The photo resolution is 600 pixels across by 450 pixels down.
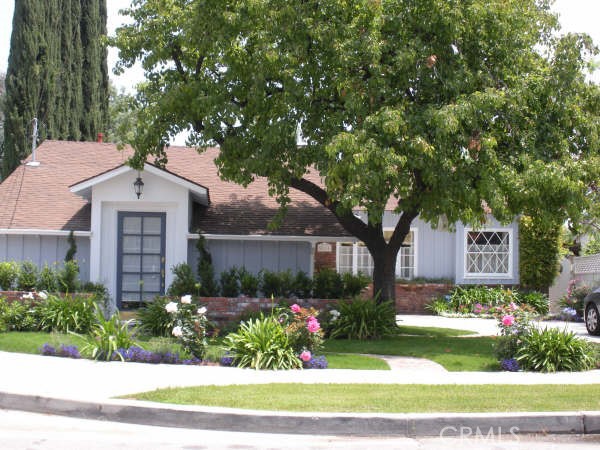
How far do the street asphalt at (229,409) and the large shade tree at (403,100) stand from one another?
3.11m

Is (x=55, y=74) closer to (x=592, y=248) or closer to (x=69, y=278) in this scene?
(x=69, y=278)

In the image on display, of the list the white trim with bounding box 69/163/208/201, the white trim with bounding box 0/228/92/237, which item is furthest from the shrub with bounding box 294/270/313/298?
the white trim with bounding box 0/228/92/237

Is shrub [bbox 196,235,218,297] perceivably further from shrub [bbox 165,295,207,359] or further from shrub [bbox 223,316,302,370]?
shrub [bbox 223,316,302,370]

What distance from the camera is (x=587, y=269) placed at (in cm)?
2303

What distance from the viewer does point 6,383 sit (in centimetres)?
921

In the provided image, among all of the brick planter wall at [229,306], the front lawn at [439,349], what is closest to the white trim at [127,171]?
the brick planter wall at [229,306]

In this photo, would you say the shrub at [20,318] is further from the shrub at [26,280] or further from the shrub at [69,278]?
the shrub at [69,278]

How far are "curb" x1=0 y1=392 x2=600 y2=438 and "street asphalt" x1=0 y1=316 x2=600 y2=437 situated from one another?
10mm

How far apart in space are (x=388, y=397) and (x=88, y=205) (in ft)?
40.8

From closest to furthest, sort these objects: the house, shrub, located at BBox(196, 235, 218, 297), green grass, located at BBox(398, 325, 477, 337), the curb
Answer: the curb < green grass, located at BBox(398, 325, 477, 337) < shrub, located at BBox(196, 235, 218, 297) < the house

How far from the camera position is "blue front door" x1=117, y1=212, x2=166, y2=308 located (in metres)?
17.6

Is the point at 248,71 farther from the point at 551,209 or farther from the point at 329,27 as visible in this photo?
the point at 551,209

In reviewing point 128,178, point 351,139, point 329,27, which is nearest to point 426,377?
point 351,139

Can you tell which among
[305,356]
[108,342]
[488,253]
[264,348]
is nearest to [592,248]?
[488,253]
